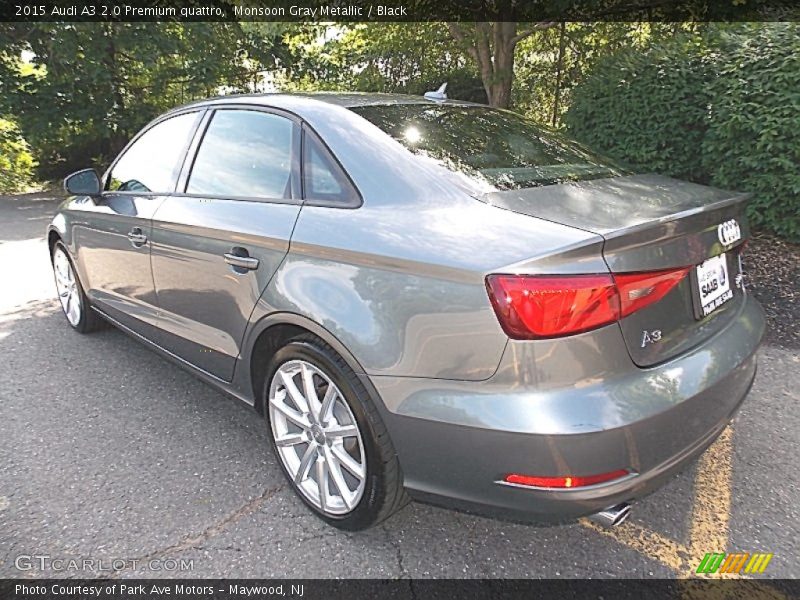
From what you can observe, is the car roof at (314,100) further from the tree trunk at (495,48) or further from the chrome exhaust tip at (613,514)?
the tree trunk at (495,48)

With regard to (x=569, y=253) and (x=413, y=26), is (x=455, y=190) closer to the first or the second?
(x=569, y=253)

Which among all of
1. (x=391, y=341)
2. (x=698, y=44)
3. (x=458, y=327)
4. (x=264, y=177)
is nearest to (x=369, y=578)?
(x=391, y=341)

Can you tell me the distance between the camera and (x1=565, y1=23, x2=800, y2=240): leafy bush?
15.8ft

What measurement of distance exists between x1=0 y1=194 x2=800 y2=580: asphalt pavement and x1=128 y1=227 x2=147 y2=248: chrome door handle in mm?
880

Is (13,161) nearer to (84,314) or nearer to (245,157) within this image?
(84,314)

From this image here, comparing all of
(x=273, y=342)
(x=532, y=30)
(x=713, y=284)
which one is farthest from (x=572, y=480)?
(x=532, y=30)

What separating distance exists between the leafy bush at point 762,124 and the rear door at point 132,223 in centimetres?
441

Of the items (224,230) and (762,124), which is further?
(762,124)

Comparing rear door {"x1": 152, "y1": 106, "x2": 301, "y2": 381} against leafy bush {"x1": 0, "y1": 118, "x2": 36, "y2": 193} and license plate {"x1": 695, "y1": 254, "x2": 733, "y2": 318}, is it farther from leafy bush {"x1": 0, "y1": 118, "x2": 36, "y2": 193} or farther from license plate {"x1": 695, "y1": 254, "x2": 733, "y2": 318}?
leafy bush {"x1": 0, "y1": 118, "x2": 36, "y2": 193}

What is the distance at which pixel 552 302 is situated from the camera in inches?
64.8

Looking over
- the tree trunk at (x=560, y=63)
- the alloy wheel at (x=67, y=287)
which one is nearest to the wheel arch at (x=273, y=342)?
the alloy wheel at (x=67, y=287)

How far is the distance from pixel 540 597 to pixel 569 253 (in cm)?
118

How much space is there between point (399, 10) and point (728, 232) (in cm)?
839

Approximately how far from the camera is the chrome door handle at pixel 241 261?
2.36 metres
